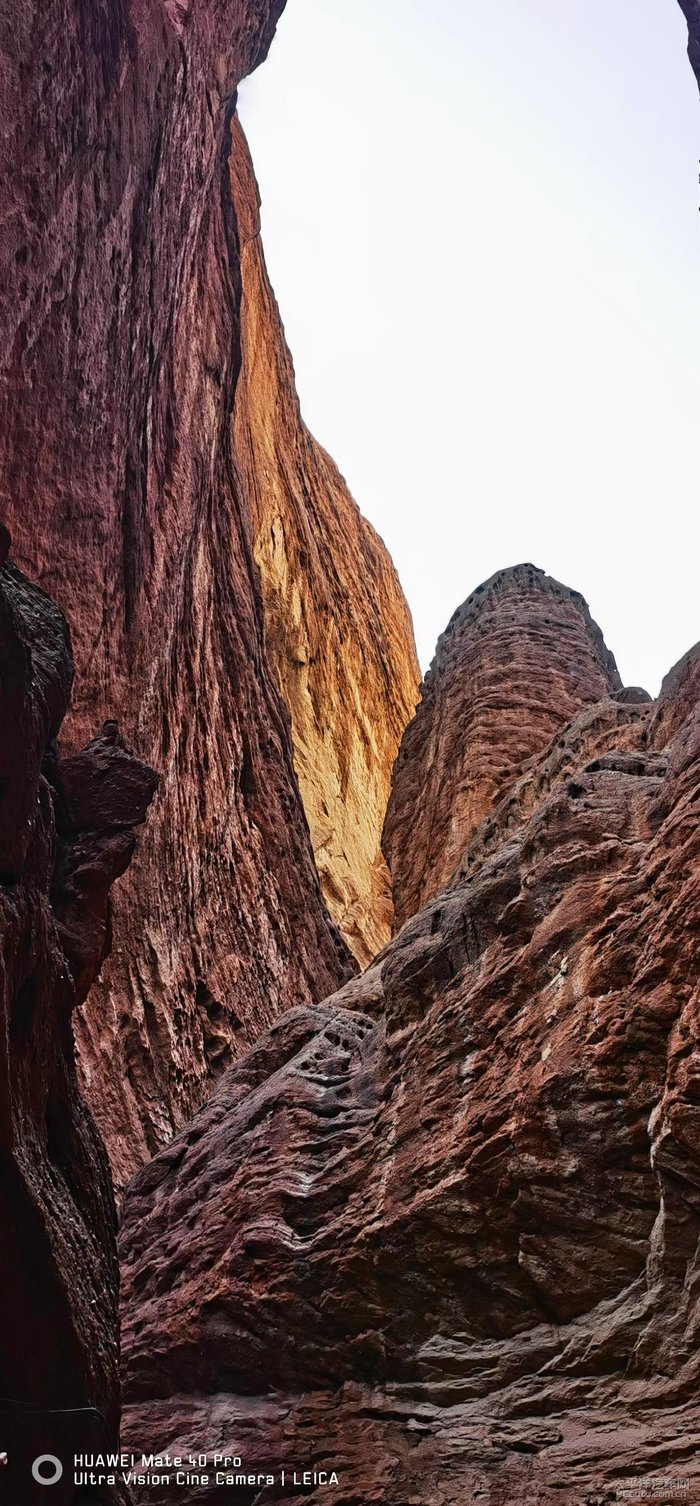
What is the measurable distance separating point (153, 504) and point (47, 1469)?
515 inches

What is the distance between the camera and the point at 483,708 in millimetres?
21828

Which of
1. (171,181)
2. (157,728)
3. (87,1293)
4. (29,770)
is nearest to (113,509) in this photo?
(157,728)

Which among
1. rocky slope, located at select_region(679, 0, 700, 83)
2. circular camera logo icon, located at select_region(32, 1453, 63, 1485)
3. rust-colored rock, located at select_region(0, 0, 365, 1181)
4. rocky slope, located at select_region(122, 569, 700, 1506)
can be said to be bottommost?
circular camera logo icon, located at select_region(32, 1453, 63, 1485)

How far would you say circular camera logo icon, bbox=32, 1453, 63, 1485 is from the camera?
572cm

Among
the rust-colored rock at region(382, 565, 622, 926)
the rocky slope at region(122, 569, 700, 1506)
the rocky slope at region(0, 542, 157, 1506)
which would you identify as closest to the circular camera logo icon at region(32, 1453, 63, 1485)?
the rocky slope at region(0, 542, 157, 1506)

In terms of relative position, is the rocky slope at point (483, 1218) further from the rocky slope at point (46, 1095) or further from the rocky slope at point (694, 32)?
the rocky slope at point (694, 32)

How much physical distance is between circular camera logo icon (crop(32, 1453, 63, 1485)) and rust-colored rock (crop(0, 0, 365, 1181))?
8298mm

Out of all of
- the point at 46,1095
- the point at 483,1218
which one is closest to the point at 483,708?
the point at 483,1218

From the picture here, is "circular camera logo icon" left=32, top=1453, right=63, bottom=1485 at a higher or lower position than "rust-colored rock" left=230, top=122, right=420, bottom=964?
lower

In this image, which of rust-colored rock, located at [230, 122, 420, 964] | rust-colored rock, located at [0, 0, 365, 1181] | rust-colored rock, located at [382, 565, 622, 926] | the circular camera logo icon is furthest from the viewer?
rust-colored rock, located at [230, 122, 420, 964]

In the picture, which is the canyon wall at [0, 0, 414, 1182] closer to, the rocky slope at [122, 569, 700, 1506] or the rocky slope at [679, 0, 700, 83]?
the rocky slope at [122, 569, 700, 1506]

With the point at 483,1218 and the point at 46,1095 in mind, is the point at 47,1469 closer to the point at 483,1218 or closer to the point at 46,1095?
the point at 46,1095

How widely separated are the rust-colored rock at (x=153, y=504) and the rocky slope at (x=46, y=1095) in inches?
259

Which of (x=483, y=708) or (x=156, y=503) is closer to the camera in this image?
(x=156, y=503)
